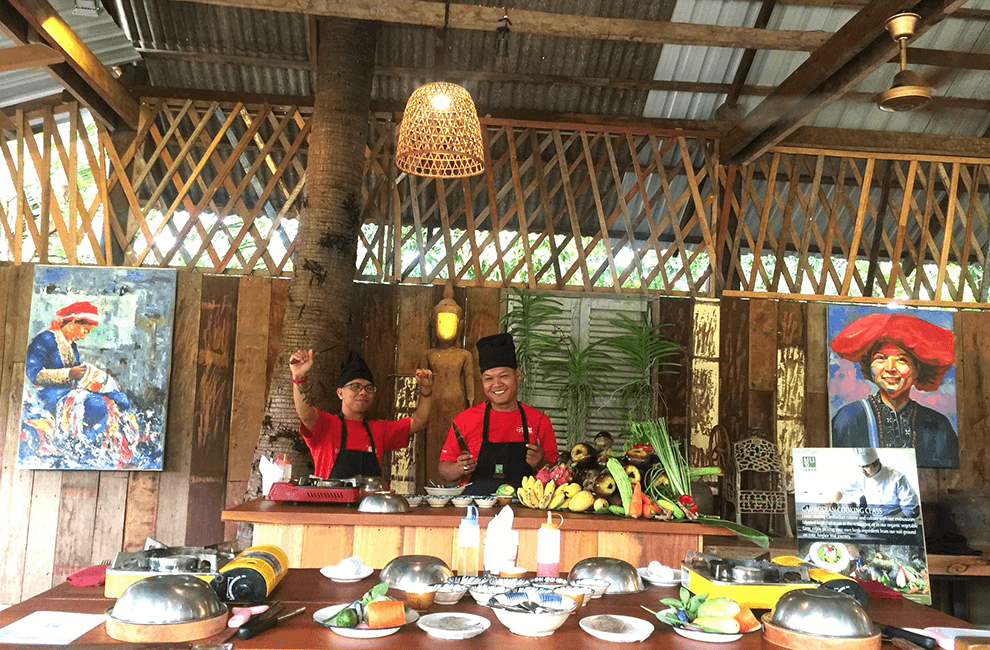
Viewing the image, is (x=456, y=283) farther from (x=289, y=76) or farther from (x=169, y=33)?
(x=169, y=33)

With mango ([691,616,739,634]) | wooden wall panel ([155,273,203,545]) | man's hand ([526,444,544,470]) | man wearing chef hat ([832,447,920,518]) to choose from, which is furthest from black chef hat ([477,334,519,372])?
mango ([691,616,739,634])

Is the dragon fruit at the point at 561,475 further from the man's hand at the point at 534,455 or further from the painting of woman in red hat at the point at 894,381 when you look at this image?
the painting of woman in red hat at the point at 894,381

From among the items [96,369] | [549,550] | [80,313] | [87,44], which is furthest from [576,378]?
[87,44]

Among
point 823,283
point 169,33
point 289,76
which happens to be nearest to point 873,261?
point 823,283

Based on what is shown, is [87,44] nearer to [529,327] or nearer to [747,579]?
[529,327]

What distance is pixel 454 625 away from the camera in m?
1.78

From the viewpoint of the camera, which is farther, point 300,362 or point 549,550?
point 300,362

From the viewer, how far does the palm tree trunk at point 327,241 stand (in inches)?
185

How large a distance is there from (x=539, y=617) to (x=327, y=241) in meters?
3.60

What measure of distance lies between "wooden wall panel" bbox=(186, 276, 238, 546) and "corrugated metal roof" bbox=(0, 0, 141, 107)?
190 centimetres

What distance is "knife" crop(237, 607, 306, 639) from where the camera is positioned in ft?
5.47

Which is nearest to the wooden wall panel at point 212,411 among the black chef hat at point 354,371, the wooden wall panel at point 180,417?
the wooden wall panel at point 180,417

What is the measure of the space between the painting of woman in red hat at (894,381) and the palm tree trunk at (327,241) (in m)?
3.65

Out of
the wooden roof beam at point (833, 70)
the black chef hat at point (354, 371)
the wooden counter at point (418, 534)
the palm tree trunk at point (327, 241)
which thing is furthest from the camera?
the palm tree trunk at point (327, 241)
